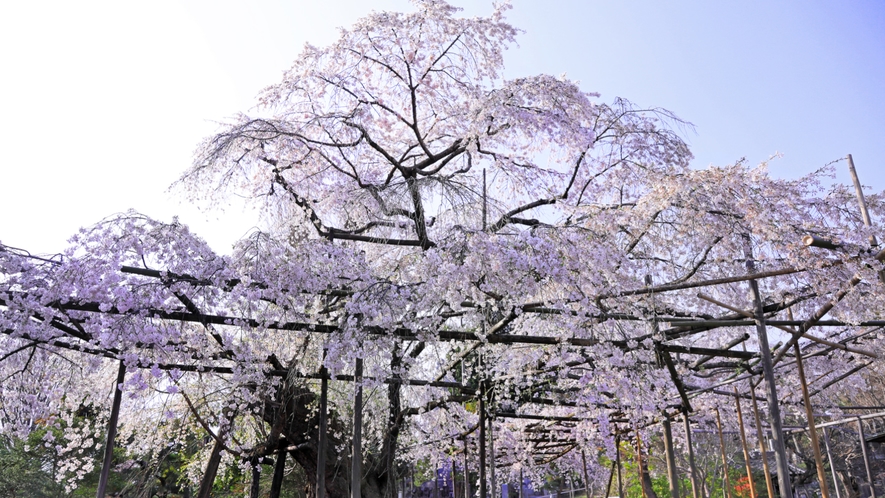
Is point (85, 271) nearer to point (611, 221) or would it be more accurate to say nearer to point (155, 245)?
point (155, 245)

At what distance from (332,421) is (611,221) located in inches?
211

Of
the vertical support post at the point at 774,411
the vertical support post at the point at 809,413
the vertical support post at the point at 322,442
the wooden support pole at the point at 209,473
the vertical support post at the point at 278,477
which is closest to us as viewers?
the vertical support post at the point at 774,411

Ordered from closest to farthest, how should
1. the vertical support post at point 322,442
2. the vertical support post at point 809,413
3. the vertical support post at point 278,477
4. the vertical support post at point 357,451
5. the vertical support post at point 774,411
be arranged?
the vertical support post at point 357,451, the vertical support post at point 774,411, the vertical support post at point 322,442, the vertical support post at point 809,413, the vertical support post at point 278,477

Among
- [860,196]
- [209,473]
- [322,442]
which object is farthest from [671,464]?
[209,473]

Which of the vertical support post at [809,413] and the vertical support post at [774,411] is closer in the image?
the vertical support post at [774,411]

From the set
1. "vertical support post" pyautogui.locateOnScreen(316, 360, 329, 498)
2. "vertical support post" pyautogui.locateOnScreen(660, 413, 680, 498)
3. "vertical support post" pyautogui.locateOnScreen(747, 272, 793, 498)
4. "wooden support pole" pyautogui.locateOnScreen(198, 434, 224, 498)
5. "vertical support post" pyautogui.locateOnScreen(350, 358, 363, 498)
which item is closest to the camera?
"vertical support post" pyautogui.locateOnScreen(350, 358, 363, 498)

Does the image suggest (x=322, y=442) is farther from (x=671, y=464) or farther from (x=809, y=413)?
(x=809, y=413)

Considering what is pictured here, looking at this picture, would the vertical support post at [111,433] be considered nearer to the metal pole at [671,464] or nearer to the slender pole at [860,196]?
the metal pole at [671,464]

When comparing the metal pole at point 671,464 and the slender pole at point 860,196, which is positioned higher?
the slender pole at point 860,196

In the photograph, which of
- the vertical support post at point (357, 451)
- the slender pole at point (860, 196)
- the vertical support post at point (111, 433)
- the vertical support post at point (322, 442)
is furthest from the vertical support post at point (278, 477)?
the slender pole at point (860, 196)

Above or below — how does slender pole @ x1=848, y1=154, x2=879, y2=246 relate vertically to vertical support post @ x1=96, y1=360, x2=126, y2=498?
above

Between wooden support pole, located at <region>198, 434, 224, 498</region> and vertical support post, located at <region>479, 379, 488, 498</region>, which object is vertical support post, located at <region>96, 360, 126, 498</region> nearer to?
wooden support pole, located at <region>198, 434, 224, 498</region>

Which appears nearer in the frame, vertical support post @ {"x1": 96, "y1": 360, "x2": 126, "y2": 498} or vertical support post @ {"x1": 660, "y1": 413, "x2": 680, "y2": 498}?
vertical support post @ {"x1": 96, "y1": 360, "x2": 126, "y2": 498}

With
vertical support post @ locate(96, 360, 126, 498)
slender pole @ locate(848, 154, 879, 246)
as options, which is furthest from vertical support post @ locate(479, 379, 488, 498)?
slender pole @ locate(848, 154, 879, 246)
